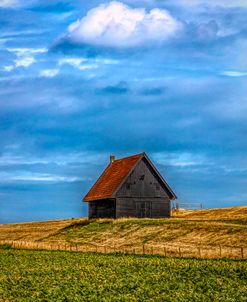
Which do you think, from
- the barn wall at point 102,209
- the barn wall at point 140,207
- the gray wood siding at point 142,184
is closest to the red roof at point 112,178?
the gray wood siding at point 142,184

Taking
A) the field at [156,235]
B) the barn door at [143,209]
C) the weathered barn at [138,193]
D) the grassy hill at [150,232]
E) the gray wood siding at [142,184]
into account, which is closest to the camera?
the field at [156,235]

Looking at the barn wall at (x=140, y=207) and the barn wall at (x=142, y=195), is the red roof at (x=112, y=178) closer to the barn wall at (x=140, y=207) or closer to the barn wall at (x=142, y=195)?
the barn wall at (x=142, y=195)

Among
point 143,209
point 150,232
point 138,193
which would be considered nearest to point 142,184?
point 138,193

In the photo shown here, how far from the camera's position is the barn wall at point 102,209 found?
7481 cm

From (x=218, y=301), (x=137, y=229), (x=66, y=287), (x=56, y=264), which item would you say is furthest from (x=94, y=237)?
(x=218, y=301)

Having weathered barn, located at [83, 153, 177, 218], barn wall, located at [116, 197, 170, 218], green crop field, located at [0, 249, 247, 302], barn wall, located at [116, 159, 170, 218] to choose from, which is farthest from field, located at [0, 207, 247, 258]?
green crop field, located at [0, 249, 247, 302]

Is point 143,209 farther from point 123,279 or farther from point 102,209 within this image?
point 123,279

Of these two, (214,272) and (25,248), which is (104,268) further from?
(25,248)

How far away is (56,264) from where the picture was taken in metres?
41.4

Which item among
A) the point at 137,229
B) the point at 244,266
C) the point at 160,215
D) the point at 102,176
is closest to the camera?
the point at 244,266

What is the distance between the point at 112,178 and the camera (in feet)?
256

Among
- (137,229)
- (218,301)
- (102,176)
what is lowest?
(218,301)

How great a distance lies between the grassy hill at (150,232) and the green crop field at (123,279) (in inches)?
425

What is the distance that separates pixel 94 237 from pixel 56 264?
24.7 m
